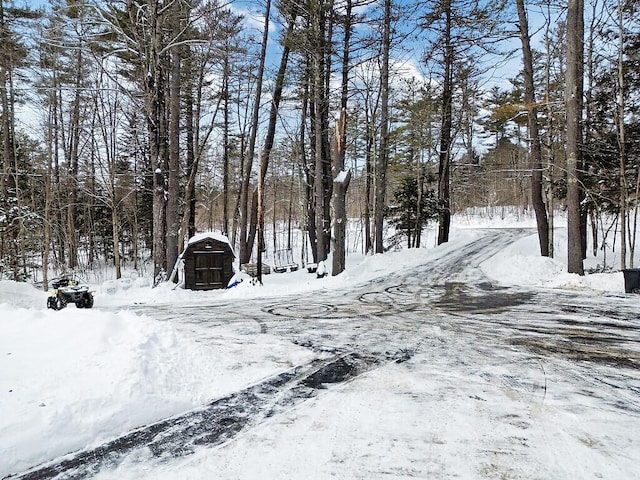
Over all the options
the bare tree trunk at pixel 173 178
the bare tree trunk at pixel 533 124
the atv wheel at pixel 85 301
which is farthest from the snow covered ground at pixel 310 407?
the bare tree trunk at pixel 533 124

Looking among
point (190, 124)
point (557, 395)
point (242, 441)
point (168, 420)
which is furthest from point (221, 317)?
point (190, 124)

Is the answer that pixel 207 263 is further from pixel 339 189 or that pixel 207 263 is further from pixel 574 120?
pixel 574 120

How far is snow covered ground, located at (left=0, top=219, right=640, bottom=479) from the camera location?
2.50 m

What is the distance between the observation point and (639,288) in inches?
348

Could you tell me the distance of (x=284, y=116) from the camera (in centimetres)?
1986

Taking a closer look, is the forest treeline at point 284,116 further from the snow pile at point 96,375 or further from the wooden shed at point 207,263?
the snow pile at point 96,375

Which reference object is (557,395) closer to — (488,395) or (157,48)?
(488,395)

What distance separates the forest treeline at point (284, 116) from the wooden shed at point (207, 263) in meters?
0.77

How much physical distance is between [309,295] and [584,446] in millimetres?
8322

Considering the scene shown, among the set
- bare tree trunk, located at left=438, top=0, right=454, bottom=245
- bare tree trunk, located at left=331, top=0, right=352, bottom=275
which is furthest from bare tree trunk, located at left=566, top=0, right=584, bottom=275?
bare tree trunk, located at left=438, top=0, right=454, bottom=245

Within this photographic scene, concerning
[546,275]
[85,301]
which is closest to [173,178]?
[85,301]

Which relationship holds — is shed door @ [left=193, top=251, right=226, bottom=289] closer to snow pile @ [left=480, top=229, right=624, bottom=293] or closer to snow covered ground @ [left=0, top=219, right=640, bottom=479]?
snow covered ground @ [left=0, top=219, right=640, bottom=479]

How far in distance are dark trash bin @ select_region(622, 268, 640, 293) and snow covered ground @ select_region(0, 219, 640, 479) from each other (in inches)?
219

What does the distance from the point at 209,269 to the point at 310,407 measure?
10.7 m
